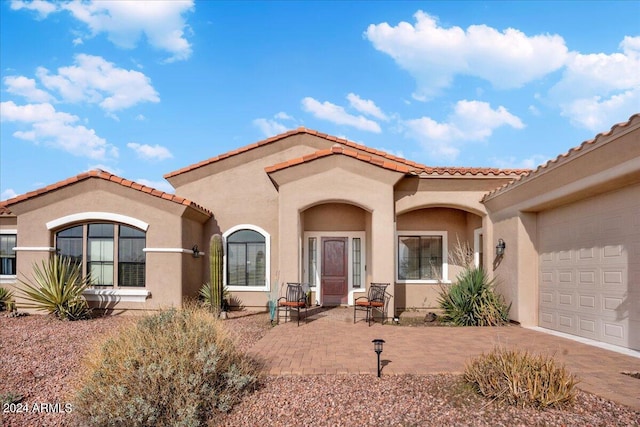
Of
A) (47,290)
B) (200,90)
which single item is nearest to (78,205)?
(47,290)

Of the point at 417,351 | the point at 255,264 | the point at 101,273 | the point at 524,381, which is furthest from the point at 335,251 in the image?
Result: the point at 524,381

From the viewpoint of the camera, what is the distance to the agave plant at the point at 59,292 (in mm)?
12500

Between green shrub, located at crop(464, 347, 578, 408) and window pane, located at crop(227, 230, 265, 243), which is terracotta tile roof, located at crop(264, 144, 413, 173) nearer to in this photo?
window pane, located at crop(227, 230, 265, 243)

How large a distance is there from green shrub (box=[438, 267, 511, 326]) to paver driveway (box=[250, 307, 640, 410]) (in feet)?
2.08

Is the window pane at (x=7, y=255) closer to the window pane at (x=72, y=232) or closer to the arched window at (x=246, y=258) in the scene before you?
the window pane at (x=72, y=232)

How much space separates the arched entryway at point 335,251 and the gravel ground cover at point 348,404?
870 cm

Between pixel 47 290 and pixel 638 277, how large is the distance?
14.1 m

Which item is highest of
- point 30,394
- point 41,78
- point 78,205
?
point 41,78

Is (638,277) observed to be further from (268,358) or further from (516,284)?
(268,358)

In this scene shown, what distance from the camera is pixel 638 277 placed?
317 inches

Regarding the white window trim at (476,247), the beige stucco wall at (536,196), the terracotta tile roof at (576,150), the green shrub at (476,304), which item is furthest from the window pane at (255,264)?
the terracotta tile roof at (576,150)

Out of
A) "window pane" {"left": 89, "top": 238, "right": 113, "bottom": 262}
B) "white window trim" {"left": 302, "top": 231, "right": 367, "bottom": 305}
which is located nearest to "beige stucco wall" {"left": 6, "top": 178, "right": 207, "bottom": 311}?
"window pane" {"left": 89, "top": 238, "right": 113, "bottom": 262}

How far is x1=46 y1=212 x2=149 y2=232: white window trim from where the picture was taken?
13.5 m

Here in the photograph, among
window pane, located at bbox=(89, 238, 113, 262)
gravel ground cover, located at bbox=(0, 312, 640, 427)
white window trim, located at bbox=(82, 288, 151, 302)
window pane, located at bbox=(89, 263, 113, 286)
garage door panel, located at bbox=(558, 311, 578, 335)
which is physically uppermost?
window pane, located at bbox=(89, 238, 113, 262)
